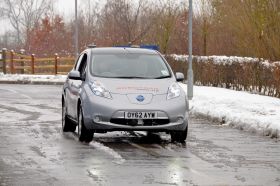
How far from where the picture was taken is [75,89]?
1307 cm

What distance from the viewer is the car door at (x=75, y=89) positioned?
12.9 m

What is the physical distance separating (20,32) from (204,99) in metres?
102

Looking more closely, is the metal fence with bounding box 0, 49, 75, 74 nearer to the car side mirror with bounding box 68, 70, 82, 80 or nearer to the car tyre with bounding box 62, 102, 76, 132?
the car tyre with bounding box 62, 102, 76, 132

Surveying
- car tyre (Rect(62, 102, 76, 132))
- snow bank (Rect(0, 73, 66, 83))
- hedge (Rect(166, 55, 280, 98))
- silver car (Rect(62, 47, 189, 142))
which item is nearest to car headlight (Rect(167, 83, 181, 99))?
silver car (Rect(62, 47, 189, 142))

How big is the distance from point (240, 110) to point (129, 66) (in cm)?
458

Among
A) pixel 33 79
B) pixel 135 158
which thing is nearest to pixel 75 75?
pixel 135 158

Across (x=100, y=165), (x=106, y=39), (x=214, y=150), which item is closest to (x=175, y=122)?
(x=214, y=150)

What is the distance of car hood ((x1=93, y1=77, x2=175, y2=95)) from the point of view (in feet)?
39.4

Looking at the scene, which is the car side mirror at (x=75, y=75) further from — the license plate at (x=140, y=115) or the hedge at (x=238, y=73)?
the hedge at (x=238, y=73)

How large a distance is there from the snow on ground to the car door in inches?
134

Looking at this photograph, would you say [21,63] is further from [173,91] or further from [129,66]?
[173,91]

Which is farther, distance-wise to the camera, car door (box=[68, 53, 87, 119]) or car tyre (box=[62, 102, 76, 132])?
car tyre (box=[62, 102, 76, 132])

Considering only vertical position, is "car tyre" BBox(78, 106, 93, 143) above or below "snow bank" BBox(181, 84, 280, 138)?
above

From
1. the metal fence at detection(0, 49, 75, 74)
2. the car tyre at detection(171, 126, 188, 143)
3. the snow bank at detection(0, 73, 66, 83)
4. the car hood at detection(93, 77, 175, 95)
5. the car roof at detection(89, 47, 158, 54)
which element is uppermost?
the car roof at detection(89, 47, 158, 54)
